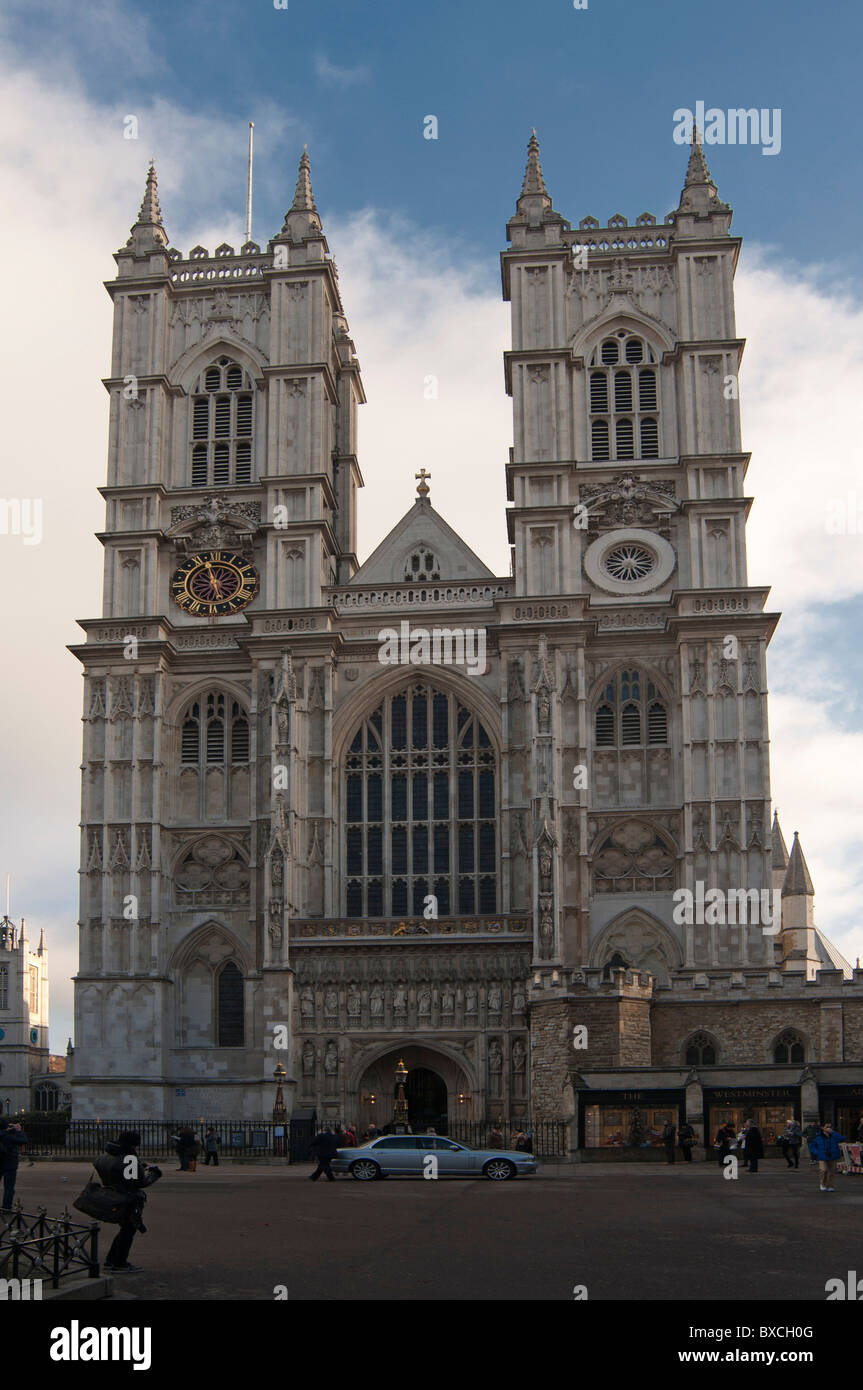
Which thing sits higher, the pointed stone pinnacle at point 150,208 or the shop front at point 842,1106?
the pointed stone pinnacle at point 150,208

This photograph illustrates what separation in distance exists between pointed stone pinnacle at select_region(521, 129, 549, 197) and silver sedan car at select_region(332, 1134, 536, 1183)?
36.8 m

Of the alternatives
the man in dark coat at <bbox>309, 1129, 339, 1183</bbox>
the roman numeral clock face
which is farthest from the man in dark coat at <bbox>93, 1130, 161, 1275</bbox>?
the roman numeral clock face

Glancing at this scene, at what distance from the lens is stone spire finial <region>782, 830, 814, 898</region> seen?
255 feet

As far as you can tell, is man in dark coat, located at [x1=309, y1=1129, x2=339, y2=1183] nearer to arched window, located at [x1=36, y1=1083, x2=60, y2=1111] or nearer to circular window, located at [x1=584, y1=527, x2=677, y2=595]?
circular window, located at [x1=584, y1=527, x2=677, y2=595]

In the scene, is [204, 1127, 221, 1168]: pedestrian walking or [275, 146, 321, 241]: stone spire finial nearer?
[204, 1127, 221, 1168]: pedestrian walking

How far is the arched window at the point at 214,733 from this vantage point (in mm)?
52500

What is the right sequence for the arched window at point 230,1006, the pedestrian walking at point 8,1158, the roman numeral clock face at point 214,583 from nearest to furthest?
the pedestrian walking at point 8,1158, the arched window at point 230,1006, the roman numeral clock face at point 214,583

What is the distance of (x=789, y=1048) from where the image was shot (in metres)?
41.3

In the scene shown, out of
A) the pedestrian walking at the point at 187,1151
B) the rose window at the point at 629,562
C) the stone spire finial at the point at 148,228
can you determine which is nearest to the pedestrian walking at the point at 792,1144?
the pedestrian walking at the point at 187,1151

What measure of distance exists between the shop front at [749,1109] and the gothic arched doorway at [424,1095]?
14339mm

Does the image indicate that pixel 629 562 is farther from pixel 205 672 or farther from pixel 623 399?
pixel 205 672

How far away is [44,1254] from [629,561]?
136 feet

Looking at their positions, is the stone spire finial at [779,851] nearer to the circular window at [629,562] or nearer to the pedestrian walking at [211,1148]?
the circular window at [629,562]
